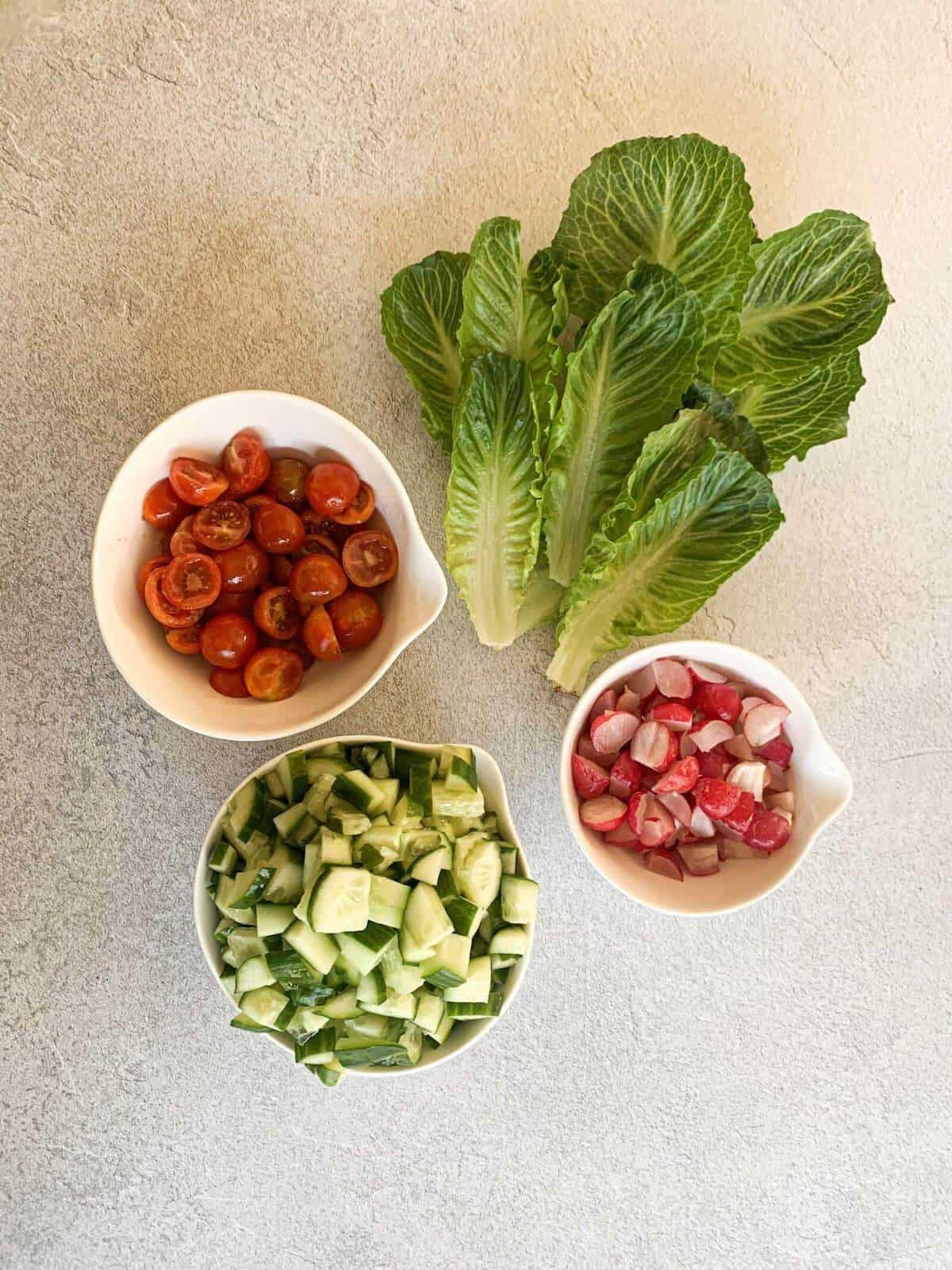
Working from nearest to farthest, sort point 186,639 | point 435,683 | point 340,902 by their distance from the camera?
point 340,902
point 186,639
point 435,683

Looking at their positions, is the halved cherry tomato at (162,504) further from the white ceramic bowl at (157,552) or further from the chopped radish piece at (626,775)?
the chopped radish piece at (626,775)

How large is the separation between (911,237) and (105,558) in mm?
1167

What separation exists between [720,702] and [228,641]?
59 centimetres

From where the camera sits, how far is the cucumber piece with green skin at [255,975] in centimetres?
108

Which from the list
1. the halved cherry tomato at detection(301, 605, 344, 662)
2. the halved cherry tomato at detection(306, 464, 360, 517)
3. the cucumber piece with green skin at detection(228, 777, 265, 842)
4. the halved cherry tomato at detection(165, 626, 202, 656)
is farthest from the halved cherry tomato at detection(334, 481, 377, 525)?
the cucumber piece with green skin at detection(228, 777, 265, 842)

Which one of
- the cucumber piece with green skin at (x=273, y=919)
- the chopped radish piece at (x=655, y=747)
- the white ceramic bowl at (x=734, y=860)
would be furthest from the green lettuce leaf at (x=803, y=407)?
the cucumber piece with green skin at (x=273, y=919)

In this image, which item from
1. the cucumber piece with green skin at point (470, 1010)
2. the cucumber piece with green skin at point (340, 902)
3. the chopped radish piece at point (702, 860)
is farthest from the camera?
the chopped radish piece at point (702, 860)

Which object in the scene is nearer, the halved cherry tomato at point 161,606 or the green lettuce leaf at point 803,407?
the halved cherry tomato at point 161,606

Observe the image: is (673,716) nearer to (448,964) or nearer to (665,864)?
(665,864)

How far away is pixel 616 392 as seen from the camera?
3.70ft

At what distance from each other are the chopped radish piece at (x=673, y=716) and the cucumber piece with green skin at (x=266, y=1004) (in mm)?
544

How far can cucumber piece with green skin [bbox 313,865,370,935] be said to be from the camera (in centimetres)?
101

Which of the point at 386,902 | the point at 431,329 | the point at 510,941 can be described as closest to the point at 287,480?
the point at 431,329

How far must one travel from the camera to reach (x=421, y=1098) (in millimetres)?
1350
